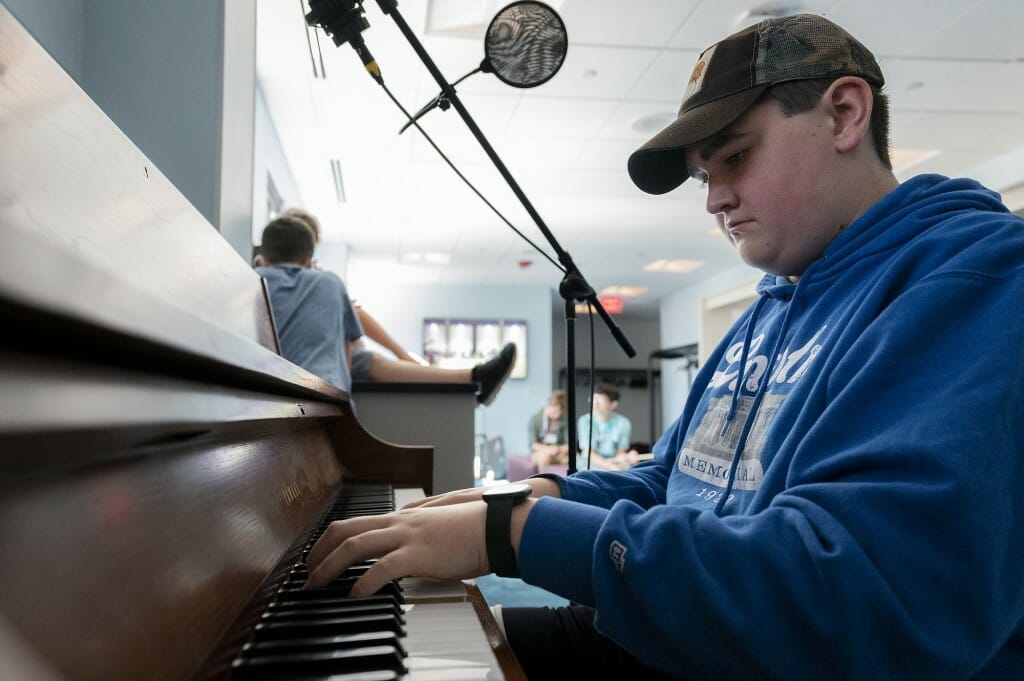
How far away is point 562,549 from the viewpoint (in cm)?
62

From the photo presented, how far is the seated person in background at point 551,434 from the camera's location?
7.67 meters

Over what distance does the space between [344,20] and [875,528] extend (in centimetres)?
152

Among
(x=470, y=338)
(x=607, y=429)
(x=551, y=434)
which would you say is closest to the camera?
(x=607, y=429)

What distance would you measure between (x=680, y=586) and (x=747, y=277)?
30.3 feet

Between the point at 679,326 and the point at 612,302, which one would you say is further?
the point at 612,302

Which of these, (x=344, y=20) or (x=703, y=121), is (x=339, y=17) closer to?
(x=344, y=20)

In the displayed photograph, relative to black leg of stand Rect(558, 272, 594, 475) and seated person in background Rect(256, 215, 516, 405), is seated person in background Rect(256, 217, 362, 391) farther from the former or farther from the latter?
black leg of stand Rect(558, 272, 594, 475)

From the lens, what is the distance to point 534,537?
0.63m

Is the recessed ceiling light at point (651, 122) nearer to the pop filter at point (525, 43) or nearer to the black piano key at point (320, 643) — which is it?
the pop filter at point (525, 43)

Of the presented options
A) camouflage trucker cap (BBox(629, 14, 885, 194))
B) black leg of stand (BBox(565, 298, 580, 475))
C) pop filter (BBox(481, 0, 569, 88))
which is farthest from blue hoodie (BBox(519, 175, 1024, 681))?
pop filter (BBox(481, 0, 569, 88))

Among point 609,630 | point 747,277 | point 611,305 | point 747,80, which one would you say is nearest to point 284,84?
point 747,80

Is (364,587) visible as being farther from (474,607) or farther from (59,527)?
(59,527)

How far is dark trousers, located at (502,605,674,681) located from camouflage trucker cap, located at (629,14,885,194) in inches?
26.9

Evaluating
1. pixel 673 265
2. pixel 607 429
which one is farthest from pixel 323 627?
pixel 673 265
